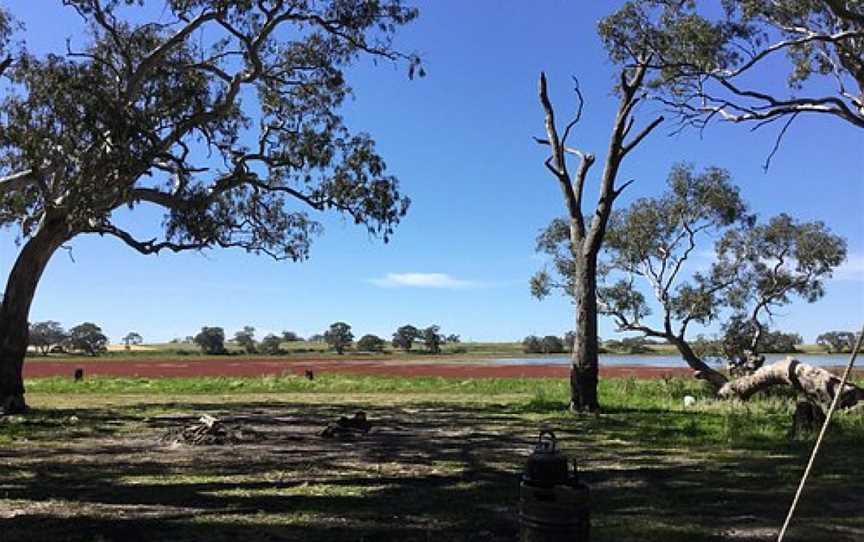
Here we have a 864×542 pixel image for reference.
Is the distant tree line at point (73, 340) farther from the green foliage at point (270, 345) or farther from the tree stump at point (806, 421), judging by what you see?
the tree stump at point (806, 421)

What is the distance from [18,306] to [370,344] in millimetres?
92815

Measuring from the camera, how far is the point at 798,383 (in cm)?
1720

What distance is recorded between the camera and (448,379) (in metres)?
31.9

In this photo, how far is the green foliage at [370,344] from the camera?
351 feet

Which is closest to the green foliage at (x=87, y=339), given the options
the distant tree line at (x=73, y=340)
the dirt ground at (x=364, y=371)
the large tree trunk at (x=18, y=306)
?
the distant tree line at (x=73, y=340)

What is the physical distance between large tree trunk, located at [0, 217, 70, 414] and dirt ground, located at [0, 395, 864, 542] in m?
2.41

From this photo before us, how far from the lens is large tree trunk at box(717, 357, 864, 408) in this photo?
1570cm

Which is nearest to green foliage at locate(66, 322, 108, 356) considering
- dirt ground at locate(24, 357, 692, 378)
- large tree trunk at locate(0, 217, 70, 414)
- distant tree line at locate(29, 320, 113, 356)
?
distant tree line at locate(29, 320, 113, 356)

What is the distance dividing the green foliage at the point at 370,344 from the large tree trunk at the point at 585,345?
3457 inches

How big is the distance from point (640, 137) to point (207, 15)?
9.81 metres

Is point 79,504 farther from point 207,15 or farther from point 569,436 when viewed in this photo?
point 207,15

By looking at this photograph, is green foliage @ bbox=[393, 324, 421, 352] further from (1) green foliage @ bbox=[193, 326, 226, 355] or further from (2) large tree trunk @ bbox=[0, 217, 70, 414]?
(2) large tree trunk @ bbox=[0, 217, 70, 414]

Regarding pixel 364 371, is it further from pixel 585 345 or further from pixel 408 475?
pixel 408 475

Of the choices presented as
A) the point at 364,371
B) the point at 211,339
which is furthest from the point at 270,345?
the point at 364,371
